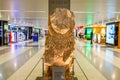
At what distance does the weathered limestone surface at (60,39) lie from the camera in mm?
6508

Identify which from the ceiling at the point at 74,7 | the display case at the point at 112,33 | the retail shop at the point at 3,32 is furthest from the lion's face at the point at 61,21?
the display case at the point at 112,33

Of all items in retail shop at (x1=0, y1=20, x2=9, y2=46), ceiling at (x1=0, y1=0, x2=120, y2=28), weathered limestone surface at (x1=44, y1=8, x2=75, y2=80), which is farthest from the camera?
retail shop at (x1=0, y1=20, x2=9, y2=46)

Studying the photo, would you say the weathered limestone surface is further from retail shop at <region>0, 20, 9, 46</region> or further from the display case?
the display case

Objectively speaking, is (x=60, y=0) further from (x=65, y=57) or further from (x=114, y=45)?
(x=114, y=45)

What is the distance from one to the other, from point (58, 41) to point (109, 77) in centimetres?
242

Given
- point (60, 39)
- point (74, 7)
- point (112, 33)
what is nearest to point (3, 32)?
point (112, 33)

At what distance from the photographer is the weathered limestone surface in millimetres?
6508

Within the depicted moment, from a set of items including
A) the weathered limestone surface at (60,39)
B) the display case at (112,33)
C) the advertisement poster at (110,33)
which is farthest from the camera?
the advertisement poster at (110,33)

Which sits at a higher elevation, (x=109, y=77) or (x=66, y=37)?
(x=66, y=37)

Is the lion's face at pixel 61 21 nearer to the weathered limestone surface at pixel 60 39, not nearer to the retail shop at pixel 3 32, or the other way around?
the weathered limestone surface at pixel 60 39

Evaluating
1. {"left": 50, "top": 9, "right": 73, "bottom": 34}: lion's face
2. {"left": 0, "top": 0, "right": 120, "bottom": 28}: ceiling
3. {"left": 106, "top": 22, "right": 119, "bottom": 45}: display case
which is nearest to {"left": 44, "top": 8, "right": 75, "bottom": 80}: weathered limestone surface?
{"left": 50, "top": 9, "right": 73, "bottom": 34}: lion's face

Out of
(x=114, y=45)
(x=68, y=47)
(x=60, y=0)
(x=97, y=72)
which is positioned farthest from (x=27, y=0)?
(x=114, y=45)

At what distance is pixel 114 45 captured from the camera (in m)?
22.4

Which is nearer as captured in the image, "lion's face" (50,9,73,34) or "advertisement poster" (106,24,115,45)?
"lion's face" (50,9,73,34)
